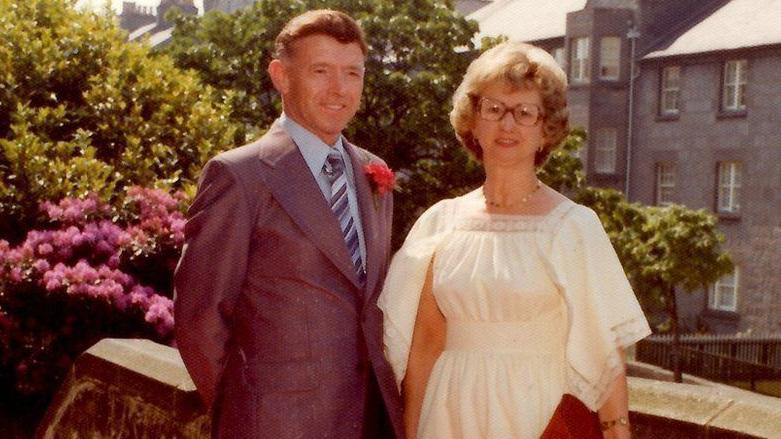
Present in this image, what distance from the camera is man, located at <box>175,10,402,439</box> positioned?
134 inches

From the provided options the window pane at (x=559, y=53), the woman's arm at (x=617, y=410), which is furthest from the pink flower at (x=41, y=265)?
the window pane at (x=559, y=53)

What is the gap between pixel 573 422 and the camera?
3471 millimetres

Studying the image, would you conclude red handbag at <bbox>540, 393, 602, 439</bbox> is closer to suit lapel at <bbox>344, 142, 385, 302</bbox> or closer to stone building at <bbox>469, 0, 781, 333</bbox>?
suit lapel at <bbox>344, 142, 385, 302</bbox>

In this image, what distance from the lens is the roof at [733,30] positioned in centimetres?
3219

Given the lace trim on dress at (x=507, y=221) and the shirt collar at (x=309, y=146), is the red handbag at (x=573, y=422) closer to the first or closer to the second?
the lace trim on dress at (x=507, y=221)

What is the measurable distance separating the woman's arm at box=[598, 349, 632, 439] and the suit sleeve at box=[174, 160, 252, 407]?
44.7 inches

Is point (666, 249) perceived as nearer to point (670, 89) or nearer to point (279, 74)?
point (670, 89)

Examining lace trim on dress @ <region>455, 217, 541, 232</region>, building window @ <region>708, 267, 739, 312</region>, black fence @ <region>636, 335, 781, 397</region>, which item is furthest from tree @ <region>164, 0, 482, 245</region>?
lace trim on dress @ <region>455, 217, 541, 232</region>

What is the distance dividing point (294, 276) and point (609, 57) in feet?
114

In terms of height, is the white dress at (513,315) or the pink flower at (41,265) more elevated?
the white dress at (513,315)

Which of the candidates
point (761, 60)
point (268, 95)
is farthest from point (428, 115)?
point (761, 60)

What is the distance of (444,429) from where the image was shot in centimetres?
366

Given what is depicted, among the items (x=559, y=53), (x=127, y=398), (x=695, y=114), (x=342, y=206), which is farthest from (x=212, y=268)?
(x=559, y=53)

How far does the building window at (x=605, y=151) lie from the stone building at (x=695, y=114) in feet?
0.11
